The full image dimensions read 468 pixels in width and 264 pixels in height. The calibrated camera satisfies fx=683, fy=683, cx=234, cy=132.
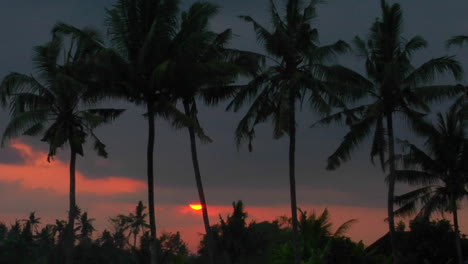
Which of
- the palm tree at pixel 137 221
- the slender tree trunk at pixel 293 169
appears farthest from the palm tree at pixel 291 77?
the palm tree at pixel 137 221

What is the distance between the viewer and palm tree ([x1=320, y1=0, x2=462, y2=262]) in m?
29.2

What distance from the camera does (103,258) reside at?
57719mm

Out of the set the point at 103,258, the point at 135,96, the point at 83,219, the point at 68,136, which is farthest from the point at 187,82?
the point at 83,219

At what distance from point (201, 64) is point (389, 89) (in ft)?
29.8

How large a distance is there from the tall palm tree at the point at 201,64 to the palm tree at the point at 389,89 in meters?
5.06

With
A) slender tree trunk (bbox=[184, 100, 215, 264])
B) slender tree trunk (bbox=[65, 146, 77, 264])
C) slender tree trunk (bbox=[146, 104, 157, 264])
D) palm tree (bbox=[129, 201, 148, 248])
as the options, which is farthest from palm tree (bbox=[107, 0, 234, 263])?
palm tree (bbox=[129, 201, 148, 248])

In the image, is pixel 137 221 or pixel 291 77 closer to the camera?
pixel 291 77

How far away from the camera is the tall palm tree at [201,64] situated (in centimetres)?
2566

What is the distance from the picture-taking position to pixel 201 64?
25.8 meters

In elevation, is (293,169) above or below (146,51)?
below

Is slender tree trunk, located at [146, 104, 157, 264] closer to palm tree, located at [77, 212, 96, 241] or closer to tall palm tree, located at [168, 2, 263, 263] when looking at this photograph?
tall palm tree, located at [168, 2, 263, 263]

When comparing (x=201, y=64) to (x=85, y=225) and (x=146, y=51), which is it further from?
(x=85, y=225)

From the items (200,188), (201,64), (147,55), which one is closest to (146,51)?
(147,55)

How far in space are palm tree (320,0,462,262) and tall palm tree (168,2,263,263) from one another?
506cm
